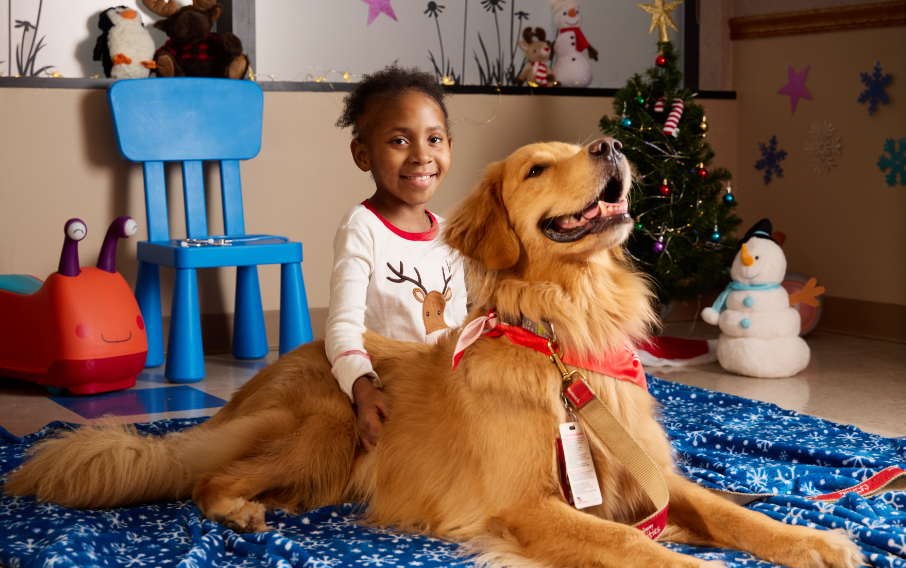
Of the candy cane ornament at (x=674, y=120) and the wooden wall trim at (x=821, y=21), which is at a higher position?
the wooden wall trim at (x=821, y=21)

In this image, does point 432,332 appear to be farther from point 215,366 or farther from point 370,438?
point 215,366

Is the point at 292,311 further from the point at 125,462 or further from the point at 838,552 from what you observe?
the point at 838,552

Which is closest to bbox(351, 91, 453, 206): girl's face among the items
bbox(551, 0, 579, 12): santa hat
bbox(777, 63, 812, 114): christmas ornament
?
bbox(551, 0, 579, 12): santa hat

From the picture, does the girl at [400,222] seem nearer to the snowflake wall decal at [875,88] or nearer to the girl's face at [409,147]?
the girl's face at [409,147]

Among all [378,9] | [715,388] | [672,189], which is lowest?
[715,388]

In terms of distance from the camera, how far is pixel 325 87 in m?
4.61

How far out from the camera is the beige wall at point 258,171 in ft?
13.3

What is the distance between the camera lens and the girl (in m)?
2.46

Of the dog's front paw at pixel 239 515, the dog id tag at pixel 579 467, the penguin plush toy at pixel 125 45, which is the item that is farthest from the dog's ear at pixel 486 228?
the penguin plush toy at pixel 125 45

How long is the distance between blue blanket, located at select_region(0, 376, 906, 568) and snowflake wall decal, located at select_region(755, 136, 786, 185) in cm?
313

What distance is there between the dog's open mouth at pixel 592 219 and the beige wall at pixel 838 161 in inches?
139

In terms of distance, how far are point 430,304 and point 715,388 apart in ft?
5.42

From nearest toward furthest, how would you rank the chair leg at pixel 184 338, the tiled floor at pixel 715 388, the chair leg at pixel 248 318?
the tiled floor at pixel 715 388 < the chair leg at pixel 184 338 < the chair leg at pixel 248 318

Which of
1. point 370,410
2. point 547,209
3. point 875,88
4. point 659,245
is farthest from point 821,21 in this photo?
point 370,410
